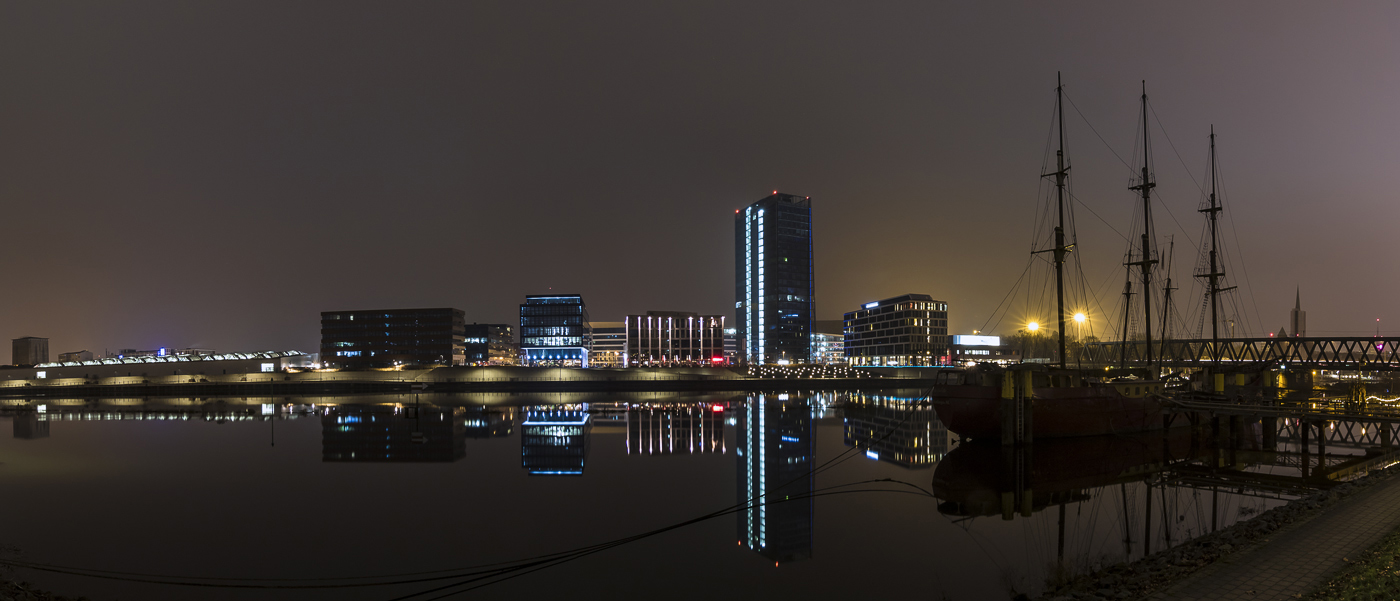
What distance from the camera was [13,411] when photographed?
249 ft

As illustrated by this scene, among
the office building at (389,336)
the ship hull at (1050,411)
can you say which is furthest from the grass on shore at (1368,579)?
the office building at (389,336)

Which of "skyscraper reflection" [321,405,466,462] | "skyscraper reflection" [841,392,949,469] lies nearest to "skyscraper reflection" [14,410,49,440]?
"skyscraper reflection" [321,405,466,462]

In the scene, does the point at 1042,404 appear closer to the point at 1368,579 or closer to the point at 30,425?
the point at 1368,579

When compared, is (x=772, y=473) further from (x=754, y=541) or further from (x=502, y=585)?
(x=502, y=585)

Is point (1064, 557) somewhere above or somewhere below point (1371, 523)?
below

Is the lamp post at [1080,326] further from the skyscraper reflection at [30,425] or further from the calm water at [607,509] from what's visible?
the skyscraper reflection at [30,425]

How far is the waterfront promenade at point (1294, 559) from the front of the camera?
35.4 feet

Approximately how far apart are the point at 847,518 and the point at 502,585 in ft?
37.1

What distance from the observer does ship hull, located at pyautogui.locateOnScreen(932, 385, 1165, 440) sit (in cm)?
A: 3756

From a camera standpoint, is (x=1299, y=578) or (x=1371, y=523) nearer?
(x=1299, y=578)

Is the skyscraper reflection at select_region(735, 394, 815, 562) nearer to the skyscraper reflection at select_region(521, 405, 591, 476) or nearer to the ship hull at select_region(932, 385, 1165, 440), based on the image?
the ship hull at select_region(932, 385, 1165, 440)

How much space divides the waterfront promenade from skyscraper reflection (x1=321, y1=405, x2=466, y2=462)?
3342cm

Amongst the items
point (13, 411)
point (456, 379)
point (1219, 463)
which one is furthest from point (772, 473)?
point (456, 379)

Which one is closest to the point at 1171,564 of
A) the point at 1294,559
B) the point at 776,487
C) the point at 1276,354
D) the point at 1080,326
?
the point at 1294,559
